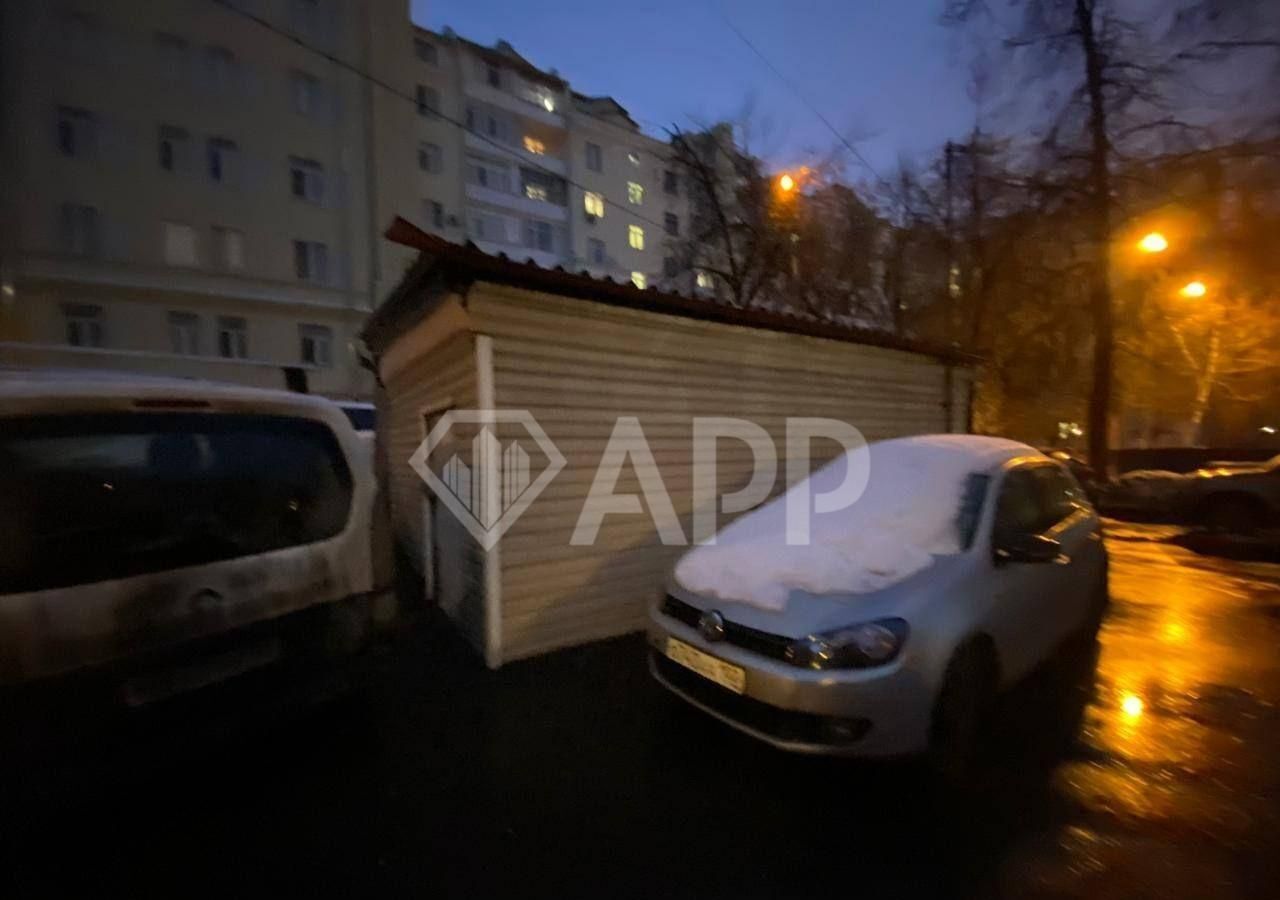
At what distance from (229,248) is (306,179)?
366cm

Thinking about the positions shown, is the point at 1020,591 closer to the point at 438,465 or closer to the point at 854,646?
the point at 854,646

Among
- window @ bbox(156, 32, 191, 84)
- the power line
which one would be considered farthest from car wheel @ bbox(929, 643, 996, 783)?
Answer: window @ bbox(156, 32, 191, 84)

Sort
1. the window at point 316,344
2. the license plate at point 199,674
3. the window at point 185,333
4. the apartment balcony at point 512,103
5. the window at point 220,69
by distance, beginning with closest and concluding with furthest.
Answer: the license plate at point 199,674 → the window at point 185,333 → the window at point 220,69 → the window at point 316,344 → the apartment balcony at point 512,103

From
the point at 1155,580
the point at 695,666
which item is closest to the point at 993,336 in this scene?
the point at 1155,580

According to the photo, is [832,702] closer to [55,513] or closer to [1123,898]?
[1123,898]

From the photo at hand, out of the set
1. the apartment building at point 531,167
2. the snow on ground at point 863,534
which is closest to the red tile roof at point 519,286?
the snow on ground at point 863,534

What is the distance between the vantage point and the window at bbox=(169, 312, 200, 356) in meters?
21.0

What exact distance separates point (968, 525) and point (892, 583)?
0.86 meters

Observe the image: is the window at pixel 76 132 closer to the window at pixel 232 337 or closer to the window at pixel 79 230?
the window at pixel 79 230

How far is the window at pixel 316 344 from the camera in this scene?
23.3m

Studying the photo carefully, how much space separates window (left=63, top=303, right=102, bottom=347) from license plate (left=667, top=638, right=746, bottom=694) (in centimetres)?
2327

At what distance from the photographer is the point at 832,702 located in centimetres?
299

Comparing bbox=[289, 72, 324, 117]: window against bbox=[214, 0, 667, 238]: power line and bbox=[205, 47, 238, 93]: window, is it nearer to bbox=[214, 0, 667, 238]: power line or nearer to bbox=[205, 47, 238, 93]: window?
bbox=[214, 0, 667, 238]: power line

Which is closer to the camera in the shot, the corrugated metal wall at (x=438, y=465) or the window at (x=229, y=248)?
the corrugated metal wall at (x=438, y=465)
